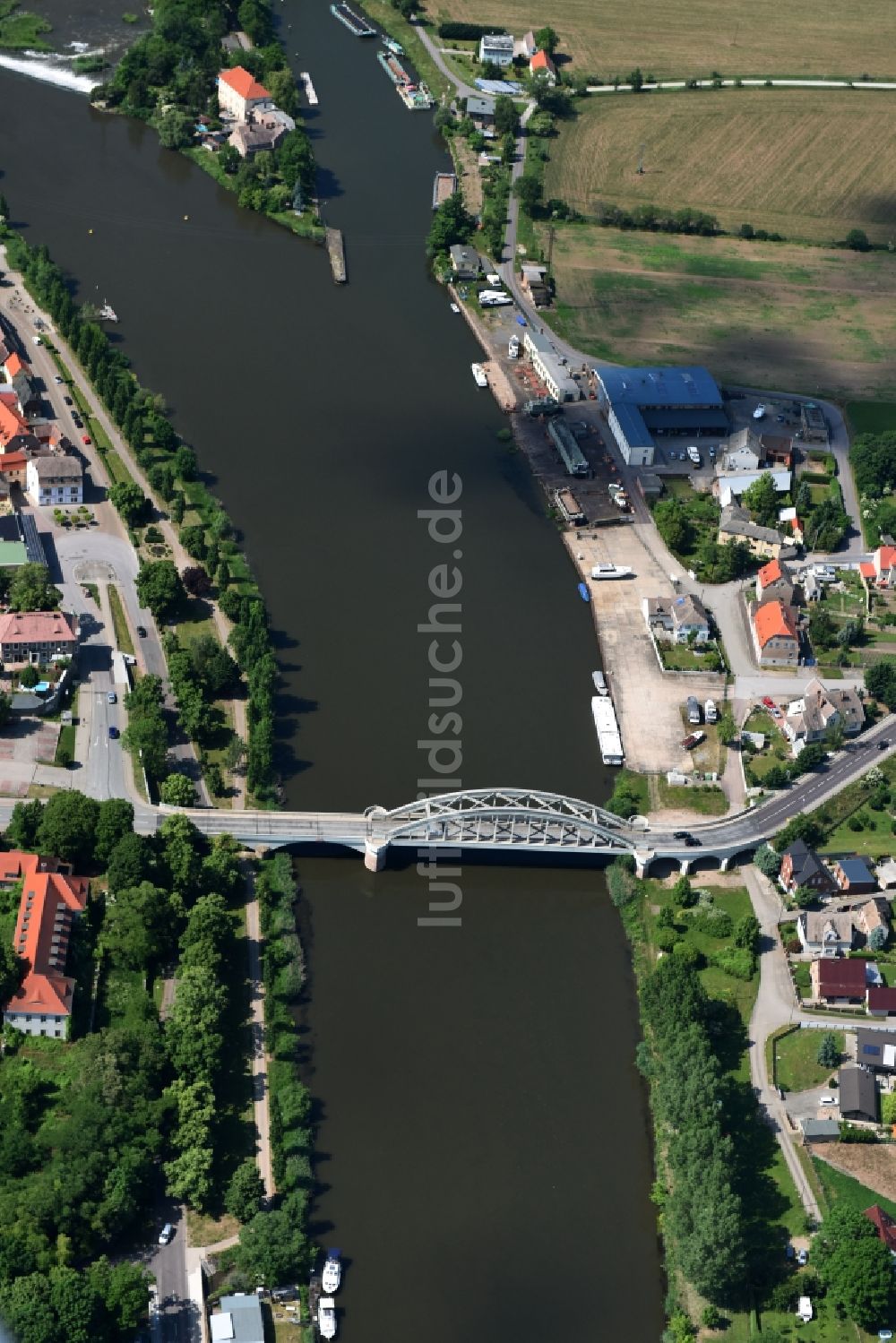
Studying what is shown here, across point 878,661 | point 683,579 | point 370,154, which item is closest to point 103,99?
point 370,154

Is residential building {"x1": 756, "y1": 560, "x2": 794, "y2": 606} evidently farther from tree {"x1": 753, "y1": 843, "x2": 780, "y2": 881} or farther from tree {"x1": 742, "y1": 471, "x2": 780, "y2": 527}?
tree {"x1": 753, "y1": 843, "x2": 780, "y2": 881}

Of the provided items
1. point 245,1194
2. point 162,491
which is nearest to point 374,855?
point 245,1194

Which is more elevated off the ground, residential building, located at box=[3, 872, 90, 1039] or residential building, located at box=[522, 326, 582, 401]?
residential building, located at box=[522, 326, 582, 401]

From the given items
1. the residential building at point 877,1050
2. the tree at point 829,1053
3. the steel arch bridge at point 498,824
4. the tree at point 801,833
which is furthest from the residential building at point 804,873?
the tree at point 829,1053

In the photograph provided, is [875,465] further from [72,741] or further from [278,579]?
[72,741]

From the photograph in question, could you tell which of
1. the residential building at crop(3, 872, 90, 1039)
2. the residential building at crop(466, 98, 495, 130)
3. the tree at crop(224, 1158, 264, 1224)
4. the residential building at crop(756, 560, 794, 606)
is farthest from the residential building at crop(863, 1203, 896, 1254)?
the residential building at crop(466, 98, 495, 130)

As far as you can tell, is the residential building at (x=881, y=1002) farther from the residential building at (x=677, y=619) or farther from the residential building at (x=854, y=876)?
the residential building at (x=677, y=619)
